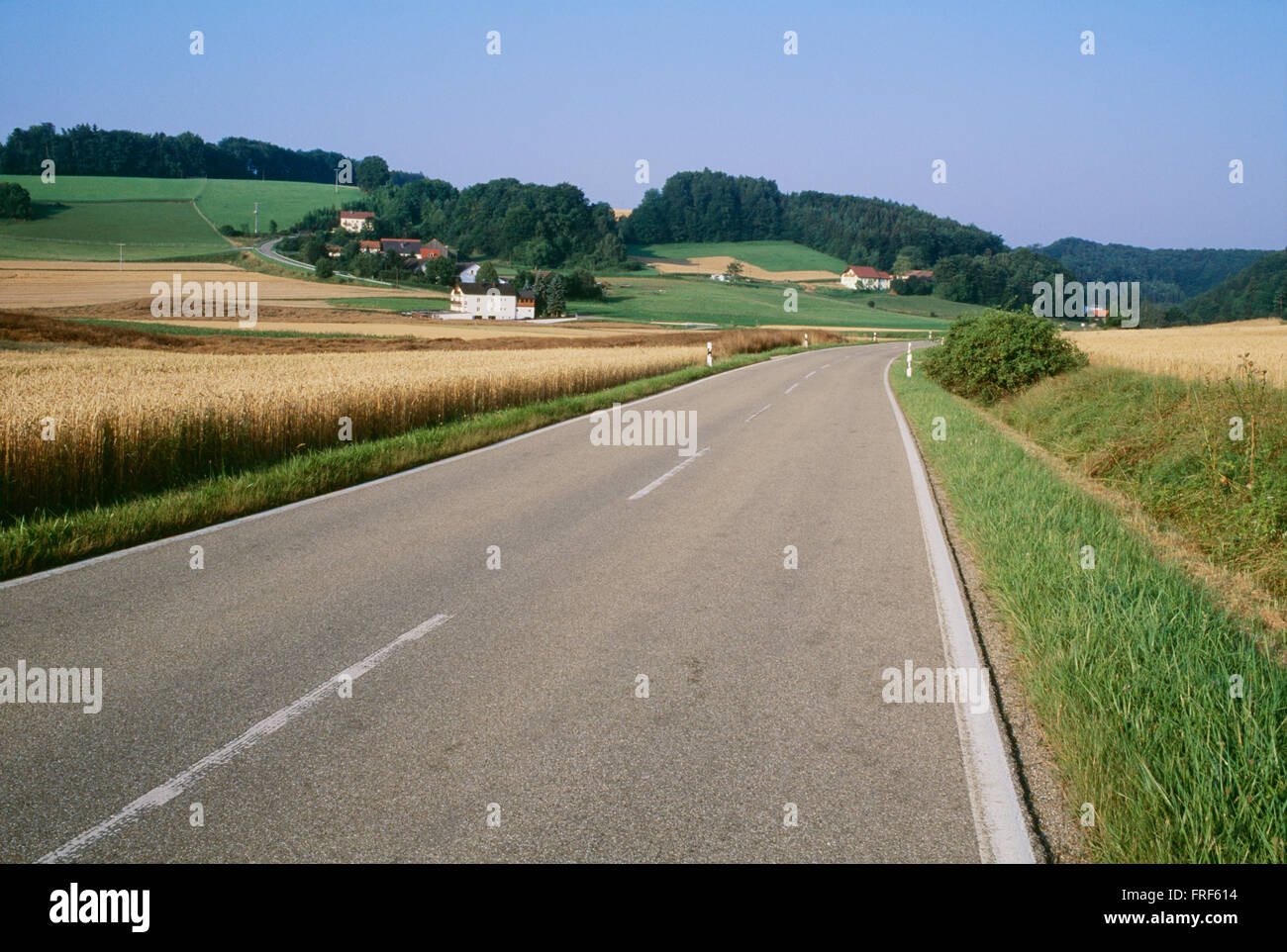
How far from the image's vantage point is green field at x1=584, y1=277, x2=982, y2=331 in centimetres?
9856

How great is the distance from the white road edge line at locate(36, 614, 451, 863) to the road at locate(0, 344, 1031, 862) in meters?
0.02

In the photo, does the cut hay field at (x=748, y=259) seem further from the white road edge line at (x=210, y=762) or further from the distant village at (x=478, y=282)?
the white road edge line at (x=210, y=762)

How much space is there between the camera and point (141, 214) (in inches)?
4592

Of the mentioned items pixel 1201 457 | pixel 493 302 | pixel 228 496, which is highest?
pixel 493 302

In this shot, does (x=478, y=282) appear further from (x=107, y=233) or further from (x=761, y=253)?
(x=761, y=253)

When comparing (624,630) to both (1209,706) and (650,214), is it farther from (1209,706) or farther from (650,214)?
(650,214)

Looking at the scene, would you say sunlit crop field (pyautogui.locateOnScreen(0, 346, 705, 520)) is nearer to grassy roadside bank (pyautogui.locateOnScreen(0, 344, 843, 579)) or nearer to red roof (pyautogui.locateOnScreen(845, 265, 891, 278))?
grassy roadside bank (pyautogui.locateOnScreen(0, 344, 843, 579))

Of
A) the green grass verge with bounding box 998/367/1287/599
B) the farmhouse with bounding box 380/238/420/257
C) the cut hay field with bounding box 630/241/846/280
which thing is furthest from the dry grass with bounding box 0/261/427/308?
the green grass verge with bounding box 998/367/1287/599

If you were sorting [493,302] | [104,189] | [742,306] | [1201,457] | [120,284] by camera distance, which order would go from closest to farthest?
1. [1201,457]
2. [120,284]
3. [493,302]
4. [742,306]
5. [104,189]

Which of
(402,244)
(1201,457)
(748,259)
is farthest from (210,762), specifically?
(748,259)

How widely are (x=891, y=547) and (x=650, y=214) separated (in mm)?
165350

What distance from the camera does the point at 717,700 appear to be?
15.6 feet

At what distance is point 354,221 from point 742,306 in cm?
6732
